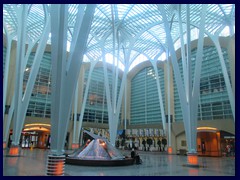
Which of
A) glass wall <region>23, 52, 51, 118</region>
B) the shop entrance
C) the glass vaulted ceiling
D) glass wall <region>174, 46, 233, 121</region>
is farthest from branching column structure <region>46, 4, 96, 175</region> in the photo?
glass wall <region>23, 52, 51, 118</region>

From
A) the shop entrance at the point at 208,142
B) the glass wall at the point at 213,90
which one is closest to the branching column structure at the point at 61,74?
the shop entrance at the point at 208,142

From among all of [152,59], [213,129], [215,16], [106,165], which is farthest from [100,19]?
[106,165]

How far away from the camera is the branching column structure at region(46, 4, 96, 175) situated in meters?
9.10

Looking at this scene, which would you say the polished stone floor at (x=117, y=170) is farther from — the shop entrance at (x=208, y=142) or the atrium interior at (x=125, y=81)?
the shop entrance at (x=208, y=142)

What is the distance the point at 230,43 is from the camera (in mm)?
32375

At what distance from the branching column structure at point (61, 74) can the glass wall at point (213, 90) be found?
99.3ft

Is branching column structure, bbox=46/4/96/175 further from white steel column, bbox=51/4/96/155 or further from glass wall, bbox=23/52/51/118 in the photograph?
glass wall, bbox=23/52/51/118

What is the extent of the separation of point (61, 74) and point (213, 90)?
32.5 meters

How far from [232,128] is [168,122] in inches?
405

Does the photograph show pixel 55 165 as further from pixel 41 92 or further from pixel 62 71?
pixel 41 92

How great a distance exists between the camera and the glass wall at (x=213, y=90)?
34594 millimetres

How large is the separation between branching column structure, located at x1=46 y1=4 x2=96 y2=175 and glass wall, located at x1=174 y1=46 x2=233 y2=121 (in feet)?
99.3

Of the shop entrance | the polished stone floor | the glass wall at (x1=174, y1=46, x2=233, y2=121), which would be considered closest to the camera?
the polished stone floor

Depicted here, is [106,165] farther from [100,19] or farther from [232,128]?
[100,19]
